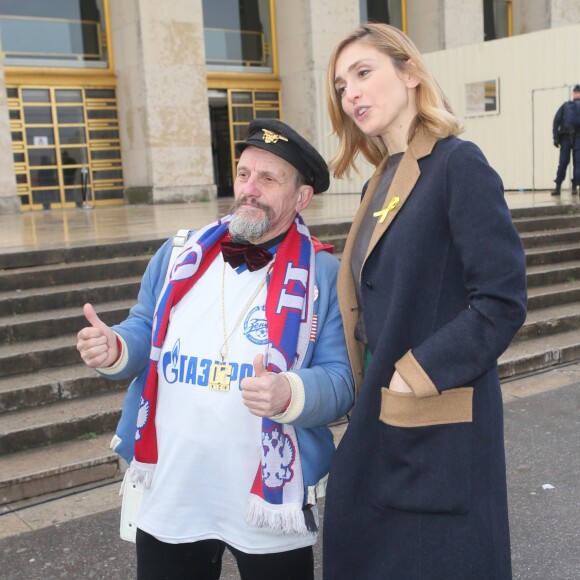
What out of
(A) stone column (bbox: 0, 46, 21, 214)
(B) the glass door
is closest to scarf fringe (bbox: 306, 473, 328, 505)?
(A) stone column (bbox: 0, 46, 21, 214)

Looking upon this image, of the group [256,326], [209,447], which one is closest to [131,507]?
[209,447]

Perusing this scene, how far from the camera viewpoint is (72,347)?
5531mm

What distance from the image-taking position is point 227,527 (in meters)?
2.17

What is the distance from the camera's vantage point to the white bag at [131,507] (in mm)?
2320

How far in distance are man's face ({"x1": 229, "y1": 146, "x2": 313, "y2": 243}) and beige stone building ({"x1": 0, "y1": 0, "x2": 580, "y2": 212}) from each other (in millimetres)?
14795

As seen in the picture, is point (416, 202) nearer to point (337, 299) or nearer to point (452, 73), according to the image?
point (337, 299)

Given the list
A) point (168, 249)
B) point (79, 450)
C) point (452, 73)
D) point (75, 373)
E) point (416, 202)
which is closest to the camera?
point (416, 202)

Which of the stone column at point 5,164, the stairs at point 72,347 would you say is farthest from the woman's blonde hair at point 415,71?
the stone column at point 5,164

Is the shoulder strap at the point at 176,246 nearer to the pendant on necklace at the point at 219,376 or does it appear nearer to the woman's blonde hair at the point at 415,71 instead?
the pendant on necklace at the point at 219,376

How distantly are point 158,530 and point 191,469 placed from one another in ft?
0.68

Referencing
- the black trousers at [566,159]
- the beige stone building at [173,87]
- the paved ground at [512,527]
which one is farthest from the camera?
the beige stone building at [173,87]

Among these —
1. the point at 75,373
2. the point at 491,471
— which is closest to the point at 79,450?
the point at 75,373

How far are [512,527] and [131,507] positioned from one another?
2.24m

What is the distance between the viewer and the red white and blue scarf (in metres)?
2.08
